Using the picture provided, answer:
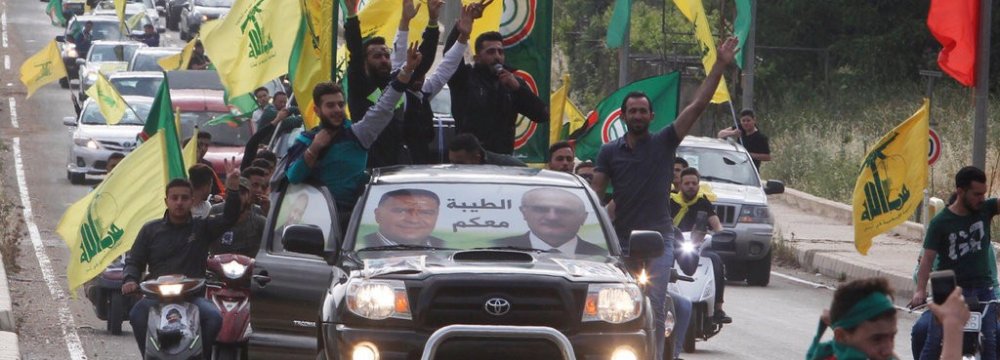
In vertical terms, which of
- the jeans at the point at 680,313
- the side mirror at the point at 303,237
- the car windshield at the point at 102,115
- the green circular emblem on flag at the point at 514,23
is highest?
the green circular emblem on flag at the point at 514,23

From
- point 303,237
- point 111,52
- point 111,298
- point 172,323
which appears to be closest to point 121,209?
point 111,298

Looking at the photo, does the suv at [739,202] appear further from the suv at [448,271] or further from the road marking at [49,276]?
the suv at [448,271]

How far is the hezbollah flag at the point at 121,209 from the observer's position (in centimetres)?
1320

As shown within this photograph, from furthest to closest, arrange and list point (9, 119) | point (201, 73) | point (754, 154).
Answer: point (9, 119)
point (201, 73)
point (754, 154)

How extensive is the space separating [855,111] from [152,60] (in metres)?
12.7

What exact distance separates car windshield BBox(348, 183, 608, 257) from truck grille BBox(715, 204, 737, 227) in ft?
36.1

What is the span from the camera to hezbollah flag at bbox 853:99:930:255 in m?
15.9

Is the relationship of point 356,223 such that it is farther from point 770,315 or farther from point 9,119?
point 9,119

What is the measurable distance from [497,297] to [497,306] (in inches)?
1.6

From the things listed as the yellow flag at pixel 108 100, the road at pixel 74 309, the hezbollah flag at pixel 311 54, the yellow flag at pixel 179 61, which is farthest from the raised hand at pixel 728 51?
the yellow flag at pixel 179 61

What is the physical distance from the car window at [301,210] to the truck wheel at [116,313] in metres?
4.44

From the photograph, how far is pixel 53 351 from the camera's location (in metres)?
14.3

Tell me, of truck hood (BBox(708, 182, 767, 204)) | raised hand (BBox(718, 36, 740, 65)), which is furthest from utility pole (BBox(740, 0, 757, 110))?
raised hand (BBox(718, 36, 740, 65))

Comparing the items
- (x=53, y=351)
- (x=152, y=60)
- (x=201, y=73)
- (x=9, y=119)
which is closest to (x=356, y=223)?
(x=53, y=351)
